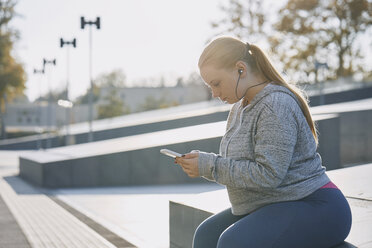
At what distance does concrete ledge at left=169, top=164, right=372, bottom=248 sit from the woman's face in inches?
50.3

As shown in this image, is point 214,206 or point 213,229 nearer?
point 213,229

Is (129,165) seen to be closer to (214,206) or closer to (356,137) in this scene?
(356,137)

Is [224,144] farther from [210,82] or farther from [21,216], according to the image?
[21,216]

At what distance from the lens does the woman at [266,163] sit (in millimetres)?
2123

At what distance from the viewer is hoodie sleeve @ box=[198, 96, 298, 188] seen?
211cm

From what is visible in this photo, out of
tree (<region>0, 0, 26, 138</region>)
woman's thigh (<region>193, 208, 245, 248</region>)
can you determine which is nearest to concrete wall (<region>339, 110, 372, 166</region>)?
woman's thigh (<region>193, 208, 245, 248</region>)

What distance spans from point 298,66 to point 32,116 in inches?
2042

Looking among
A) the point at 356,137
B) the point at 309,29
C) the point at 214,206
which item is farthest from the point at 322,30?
the point at 214,206

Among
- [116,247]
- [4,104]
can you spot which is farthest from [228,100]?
[4,104]

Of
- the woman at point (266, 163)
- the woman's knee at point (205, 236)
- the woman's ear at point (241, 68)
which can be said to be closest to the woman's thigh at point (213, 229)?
the woman's knee at point (205, 236)

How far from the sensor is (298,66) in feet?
118

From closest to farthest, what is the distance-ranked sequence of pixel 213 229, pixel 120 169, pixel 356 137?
1. pixel 213 229
2. pixel 120 169
3. pixel 356 137

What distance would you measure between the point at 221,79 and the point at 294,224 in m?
0.73

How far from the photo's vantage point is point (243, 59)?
231 cm
